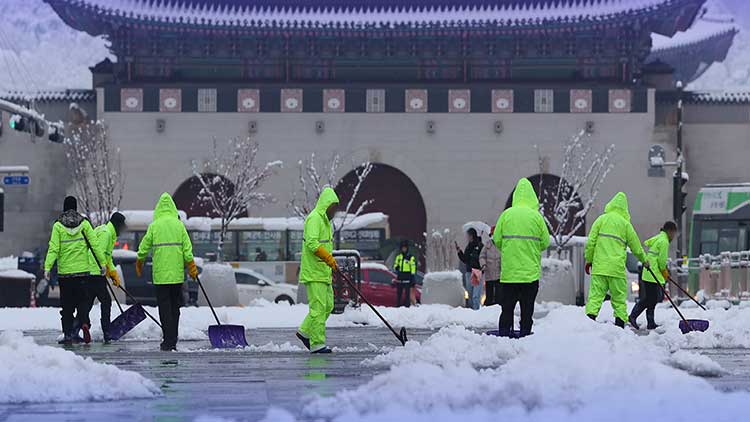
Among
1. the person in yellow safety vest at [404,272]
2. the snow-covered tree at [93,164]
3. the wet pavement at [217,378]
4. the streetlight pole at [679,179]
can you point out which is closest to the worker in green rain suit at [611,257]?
the wet pavement at [217,378]

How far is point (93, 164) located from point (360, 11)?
9.20 m

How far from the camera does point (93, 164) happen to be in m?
46.6

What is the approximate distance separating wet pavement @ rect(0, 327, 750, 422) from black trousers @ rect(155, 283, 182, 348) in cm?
22

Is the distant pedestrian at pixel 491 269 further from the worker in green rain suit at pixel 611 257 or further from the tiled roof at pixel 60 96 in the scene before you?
the tiled roof at pixel 60 96

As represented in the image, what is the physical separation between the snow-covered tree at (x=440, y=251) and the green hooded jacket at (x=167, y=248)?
29.7m

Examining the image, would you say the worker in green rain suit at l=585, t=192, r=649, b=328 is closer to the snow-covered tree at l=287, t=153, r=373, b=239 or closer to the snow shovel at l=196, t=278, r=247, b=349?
the snow shovel at l=196, t=278, r=247, b=349

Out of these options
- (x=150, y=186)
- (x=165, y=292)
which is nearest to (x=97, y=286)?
(x=165, y=292)

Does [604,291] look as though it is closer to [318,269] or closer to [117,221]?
[318,269]

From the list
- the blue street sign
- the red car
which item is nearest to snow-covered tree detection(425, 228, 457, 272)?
the red car

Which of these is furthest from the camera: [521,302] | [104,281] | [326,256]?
[104,281]

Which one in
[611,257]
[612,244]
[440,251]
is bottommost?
[440,251]

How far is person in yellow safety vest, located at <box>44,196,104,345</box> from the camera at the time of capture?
55.0 feet

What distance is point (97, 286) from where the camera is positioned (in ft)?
56.1

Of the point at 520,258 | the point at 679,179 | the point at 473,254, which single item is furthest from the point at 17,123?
the point at 520,258
